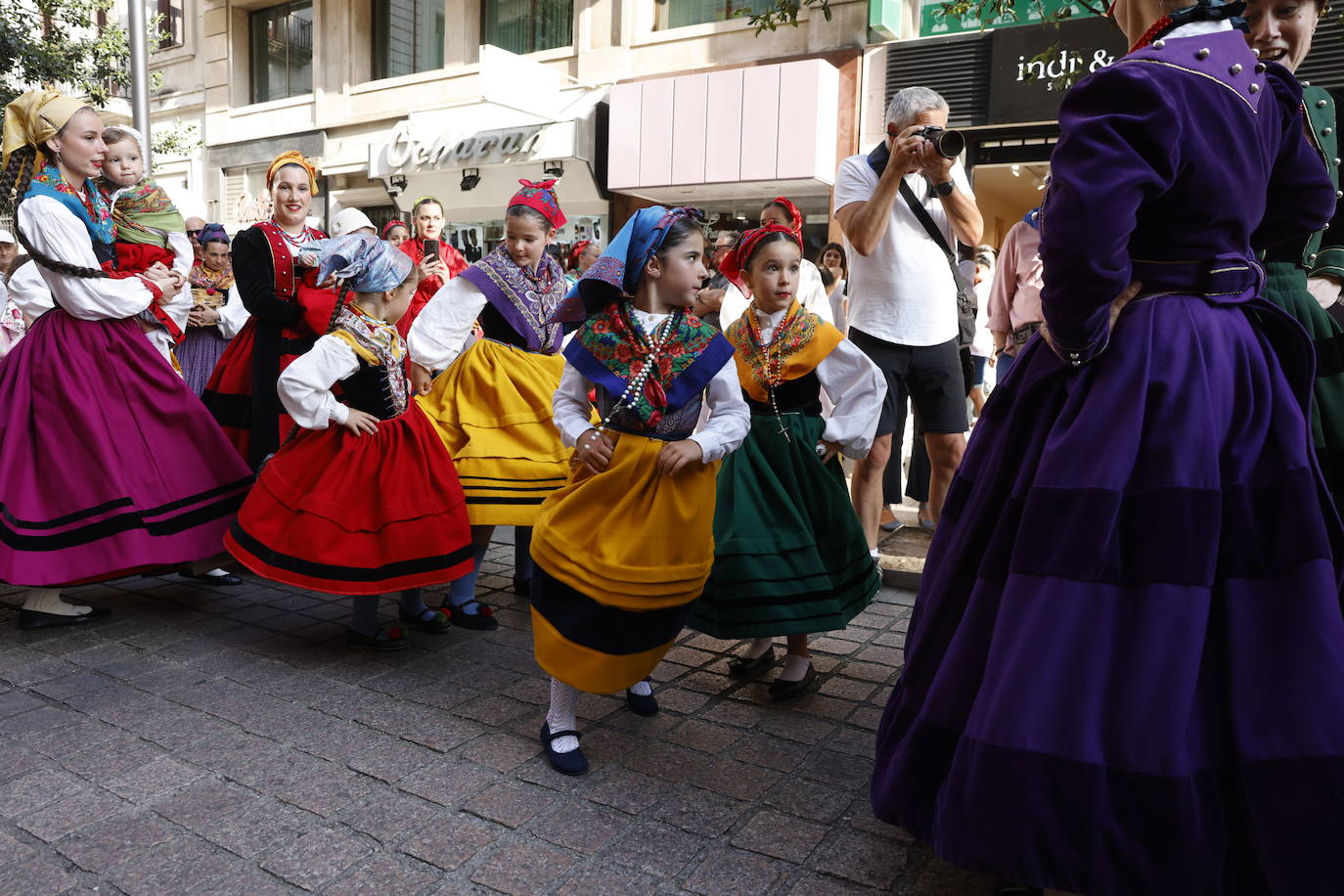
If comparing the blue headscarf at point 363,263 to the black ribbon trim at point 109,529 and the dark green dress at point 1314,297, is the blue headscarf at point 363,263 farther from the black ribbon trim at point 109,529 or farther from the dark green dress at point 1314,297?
the dark green dress at point 1314,297

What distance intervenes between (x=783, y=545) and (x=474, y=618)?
1567 millimetres

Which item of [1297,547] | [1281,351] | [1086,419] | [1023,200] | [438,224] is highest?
[1023,200]

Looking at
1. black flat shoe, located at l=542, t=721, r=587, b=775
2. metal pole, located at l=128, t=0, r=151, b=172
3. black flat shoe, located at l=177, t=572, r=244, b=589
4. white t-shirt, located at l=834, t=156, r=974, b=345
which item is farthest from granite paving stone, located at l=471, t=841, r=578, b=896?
metal pole, located at l=128, t=0, r=151, b=172

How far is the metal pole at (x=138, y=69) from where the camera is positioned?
9312 mm

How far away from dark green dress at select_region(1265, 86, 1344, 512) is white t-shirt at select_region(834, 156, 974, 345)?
174 cm

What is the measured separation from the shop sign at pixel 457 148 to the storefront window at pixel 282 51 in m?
3.45

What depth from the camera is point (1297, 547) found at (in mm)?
1911

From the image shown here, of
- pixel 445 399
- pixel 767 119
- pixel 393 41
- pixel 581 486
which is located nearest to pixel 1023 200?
pixel 767 119

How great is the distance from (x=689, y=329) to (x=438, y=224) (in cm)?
434

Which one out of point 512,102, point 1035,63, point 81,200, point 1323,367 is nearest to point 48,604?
point 81,200

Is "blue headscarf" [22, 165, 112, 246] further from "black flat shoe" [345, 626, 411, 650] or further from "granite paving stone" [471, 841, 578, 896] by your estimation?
"granite paving stone" [471, 841, 578, 896]

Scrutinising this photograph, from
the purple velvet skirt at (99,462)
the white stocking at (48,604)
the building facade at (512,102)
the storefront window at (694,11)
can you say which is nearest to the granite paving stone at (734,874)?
the purple velvet skirt at (99,462)

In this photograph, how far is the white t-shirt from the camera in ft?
15.0

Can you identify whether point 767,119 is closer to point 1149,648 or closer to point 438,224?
point 438,224
